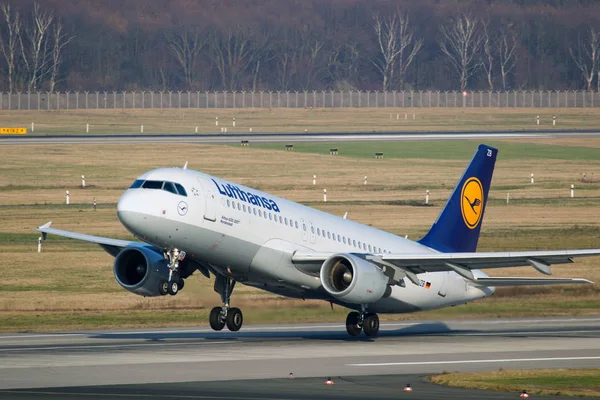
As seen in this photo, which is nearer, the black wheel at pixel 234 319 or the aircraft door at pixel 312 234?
the black wheel at pixel 234 319

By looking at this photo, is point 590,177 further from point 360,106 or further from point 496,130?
point 360,106

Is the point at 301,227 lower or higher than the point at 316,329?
higher

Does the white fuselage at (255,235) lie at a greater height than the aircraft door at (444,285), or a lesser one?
greater

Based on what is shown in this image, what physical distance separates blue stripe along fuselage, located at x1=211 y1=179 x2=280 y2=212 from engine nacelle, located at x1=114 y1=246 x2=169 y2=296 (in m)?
3.66

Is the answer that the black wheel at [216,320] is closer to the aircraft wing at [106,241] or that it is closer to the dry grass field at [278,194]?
the dry grass field at [278,194]

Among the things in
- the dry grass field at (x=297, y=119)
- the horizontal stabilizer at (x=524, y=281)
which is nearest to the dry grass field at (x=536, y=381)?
the horizontal stabilizer at (x=524, y=281)

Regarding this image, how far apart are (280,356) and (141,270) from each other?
7.44 meters

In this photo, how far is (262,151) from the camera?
123 meters

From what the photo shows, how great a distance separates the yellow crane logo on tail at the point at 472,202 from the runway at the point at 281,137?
8021 cm

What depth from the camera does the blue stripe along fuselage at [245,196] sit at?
40188mm

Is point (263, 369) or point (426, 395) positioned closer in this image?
point (426, 395)

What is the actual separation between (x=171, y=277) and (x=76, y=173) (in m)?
70.2

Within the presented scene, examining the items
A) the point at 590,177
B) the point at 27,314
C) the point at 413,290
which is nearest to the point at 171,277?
the point at 413,290

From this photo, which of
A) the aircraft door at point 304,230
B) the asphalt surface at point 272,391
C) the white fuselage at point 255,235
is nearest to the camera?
the asphalt surface at point 272,391
